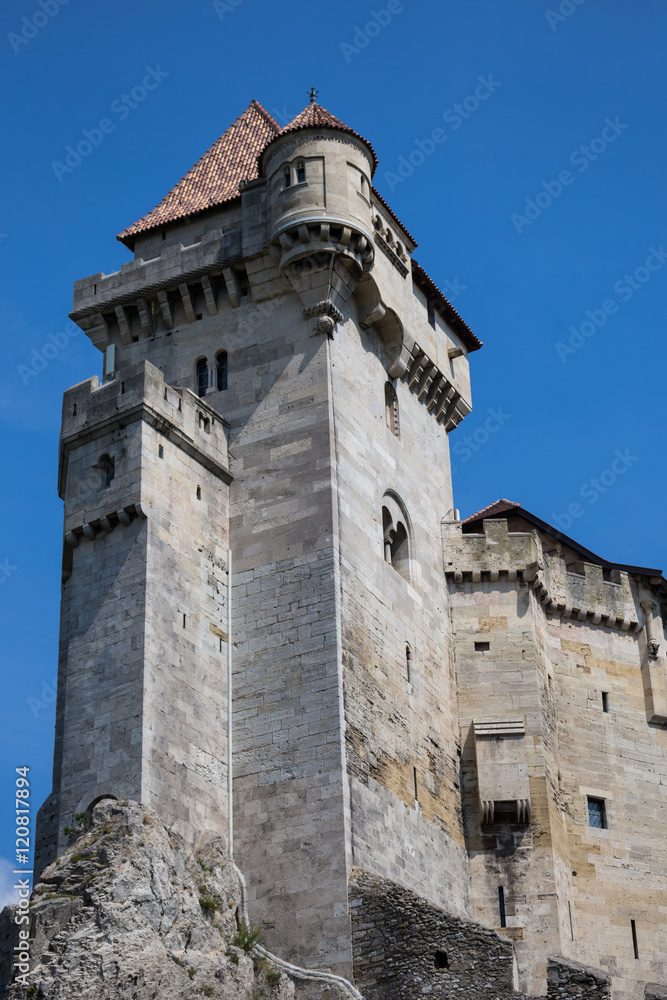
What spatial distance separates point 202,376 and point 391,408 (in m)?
5.23

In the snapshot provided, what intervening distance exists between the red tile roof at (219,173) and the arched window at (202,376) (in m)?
4.57

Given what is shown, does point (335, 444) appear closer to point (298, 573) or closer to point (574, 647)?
point (298, 573)

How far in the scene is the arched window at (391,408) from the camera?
47031 millimetres

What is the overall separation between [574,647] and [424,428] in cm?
716

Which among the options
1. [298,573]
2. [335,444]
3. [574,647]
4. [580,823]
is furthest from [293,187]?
[580,823]

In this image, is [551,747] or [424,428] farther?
[424,428]

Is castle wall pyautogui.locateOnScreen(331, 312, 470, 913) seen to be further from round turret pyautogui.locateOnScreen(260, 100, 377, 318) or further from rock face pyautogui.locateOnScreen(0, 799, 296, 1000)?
rock face pyautogui.locateOnScreen(0, 799, 296, 1000)

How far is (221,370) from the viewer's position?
4506cm

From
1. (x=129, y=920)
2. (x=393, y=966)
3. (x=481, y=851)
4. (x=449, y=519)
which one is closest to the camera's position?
(x=129, y=920)

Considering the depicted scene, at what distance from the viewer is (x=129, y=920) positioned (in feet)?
112

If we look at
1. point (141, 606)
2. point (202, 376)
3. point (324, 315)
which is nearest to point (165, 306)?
point (202, 376)

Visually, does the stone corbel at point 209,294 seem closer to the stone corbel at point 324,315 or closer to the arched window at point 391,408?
the stone corbel at point 324,315

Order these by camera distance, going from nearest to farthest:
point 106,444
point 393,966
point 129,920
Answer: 1. point 129,920
2. point 393,966
3. point 106,444

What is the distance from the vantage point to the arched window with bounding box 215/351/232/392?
44.8m
